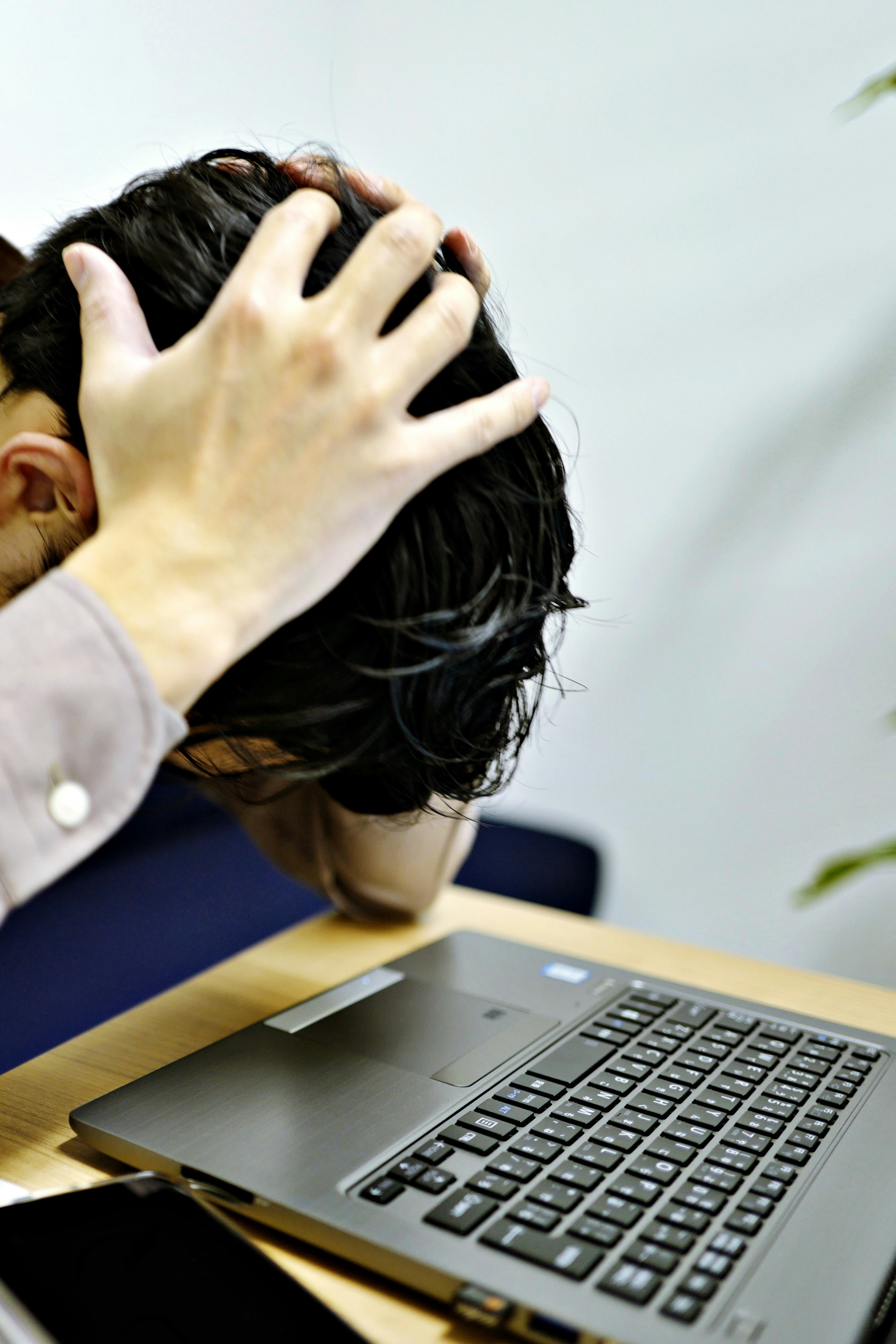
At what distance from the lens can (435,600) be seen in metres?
0.48

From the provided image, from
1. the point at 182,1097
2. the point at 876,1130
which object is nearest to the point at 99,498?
the point at 182,1097

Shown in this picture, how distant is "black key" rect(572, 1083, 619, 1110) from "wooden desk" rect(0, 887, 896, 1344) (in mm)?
142

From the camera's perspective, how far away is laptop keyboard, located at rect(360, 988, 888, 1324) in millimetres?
393

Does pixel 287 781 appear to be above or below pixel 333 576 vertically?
below

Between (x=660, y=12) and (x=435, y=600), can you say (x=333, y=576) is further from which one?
(x=660, y=12)

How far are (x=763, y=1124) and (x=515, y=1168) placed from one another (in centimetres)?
14

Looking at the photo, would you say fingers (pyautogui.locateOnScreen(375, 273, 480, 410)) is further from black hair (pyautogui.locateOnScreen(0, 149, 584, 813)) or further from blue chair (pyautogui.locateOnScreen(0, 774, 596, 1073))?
blue chair (pyautogui.locateOnScreen(0, 774, 596, 1073))

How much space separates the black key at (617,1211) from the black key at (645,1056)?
137 millimetres

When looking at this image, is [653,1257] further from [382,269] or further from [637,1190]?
[382,269]

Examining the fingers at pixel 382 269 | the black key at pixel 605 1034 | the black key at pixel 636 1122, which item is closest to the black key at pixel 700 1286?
the black key at pixel 636 1122

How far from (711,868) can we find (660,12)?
37.9 inches

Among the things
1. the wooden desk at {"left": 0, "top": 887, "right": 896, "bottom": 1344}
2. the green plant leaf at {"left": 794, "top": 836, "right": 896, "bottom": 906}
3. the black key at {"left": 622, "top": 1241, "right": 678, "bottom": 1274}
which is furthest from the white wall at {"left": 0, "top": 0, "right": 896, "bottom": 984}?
the black key at {"left": 622, "top": 1241, "right": 678, "bottom": 1274}

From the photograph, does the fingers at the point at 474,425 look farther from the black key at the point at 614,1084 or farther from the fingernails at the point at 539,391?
the black key at the point at 614,1084

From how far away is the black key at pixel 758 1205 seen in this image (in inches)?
16.8
